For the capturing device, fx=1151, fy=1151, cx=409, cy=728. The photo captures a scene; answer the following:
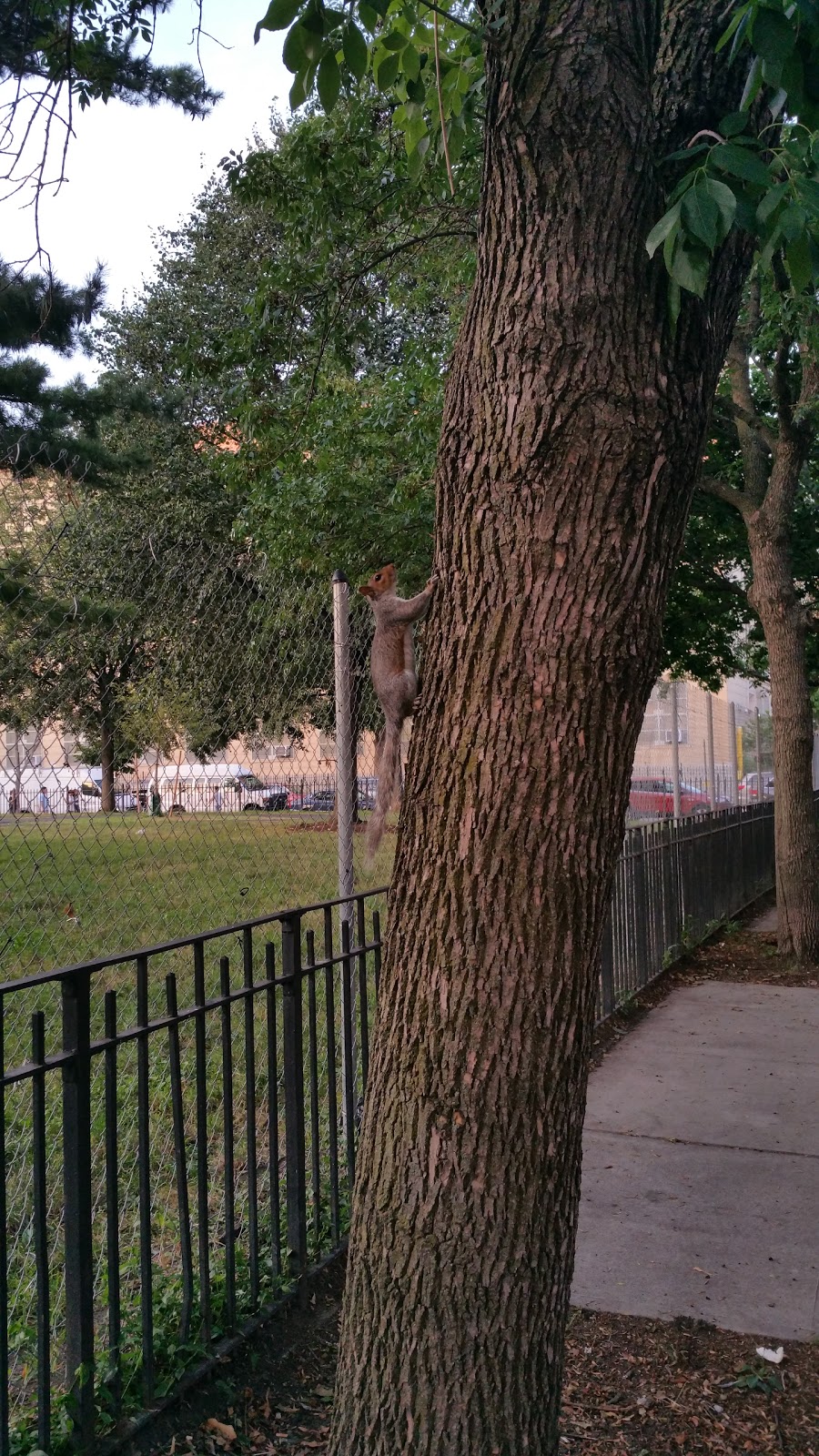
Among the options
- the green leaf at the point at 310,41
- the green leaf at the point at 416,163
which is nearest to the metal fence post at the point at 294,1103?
the green leaf at the point at 310,41

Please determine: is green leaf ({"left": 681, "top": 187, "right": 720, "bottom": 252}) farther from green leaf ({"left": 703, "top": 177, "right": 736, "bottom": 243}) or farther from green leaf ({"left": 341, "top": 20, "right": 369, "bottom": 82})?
green leaf ({"left": 341, "top": 20, "right": 369, "bottom": 82})

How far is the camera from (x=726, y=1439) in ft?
10.2

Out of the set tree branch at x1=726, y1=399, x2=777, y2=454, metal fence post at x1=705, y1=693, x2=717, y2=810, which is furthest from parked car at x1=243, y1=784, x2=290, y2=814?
metal fence post at x1=705, y1=693, x2=717, y2=810

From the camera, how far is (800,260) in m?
2.28

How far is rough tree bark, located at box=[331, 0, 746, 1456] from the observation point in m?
2.45

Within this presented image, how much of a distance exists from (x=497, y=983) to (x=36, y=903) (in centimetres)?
416

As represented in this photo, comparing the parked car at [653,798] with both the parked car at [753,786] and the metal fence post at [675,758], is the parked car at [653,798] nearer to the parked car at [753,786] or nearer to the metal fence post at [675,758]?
the metal fence post at [675,758]

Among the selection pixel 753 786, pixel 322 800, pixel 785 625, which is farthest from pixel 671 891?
pixel 753 786

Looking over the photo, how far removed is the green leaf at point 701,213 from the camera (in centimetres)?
211

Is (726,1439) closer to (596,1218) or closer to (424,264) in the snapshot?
(596,1218)

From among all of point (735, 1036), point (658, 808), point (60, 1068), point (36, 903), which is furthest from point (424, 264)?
point (658, 808)

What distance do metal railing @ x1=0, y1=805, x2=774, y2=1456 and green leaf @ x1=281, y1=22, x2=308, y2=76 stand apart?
227 centimetres

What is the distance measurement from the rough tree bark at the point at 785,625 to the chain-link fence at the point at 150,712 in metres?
5.12

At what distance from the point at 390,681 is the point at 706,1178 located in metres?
2.64
